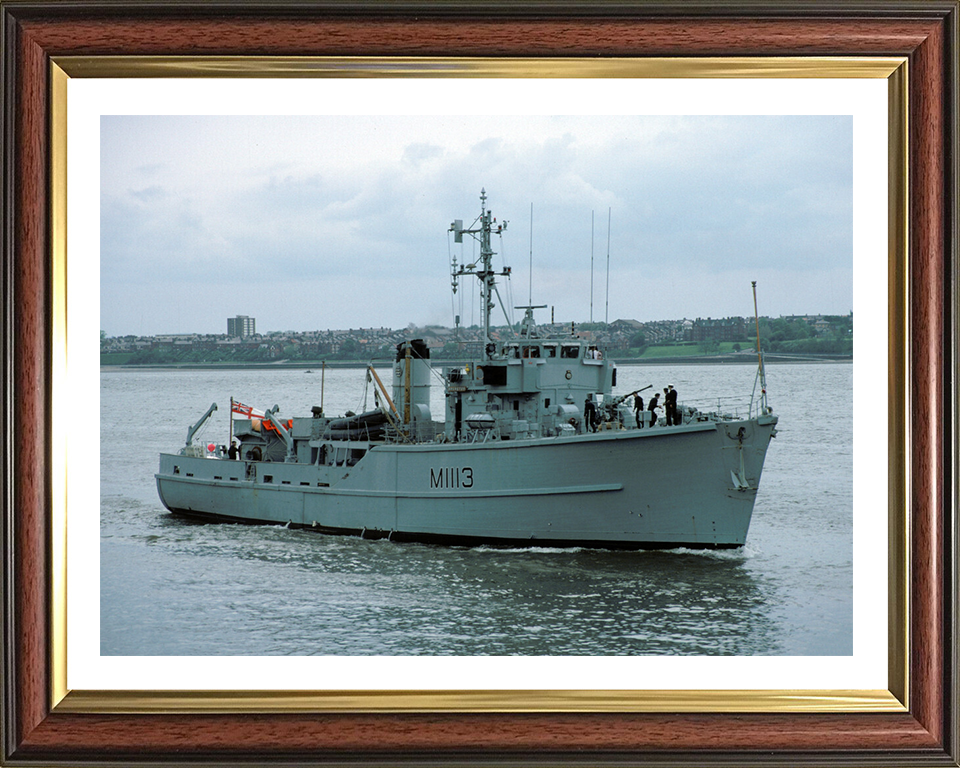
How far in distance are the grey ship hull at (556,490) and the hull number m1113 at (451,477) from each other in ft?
0.07

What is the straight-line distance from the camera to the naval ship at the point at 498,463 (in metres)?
13.7

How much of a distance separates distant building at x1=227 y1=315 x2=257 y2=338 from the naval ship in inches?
145

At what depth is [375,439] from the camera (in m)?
18.1

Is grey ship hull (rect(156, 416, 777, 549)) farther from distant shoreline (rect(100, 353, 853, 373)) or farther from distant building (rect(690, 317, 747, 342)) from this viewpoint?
distant building (rect(690, 317, 747, 342))

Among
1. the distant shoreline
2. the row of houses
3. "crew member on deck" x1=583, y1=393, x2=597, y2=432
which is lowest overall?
"crew member on deck" x1=583, y1=393, x2=597, y2=432

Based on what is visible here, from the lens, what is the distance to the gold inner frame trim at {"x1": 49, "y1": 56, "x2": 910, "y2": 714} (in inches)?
189

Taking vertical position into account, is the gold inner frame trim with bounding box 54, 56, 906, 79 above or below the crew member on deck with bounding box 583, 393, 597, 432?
above

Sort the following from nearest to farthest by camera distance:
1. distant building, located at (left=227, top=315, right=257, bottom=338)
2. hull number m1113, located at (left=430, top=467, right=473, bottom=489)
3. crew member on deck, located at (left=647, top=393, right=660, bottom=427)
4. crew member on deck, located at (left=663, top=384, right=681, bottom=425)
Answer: distant building, located at (left=227, top=315, right=257, bottom=338) → crew member on deck, located at (left=663, top=384, right=681, bottom=425) → crew member on deck, located at (left=647, top=393, right=660, bottom=427) → hull number m1113, located at (left=430, top=467, right=473, bottom=489)

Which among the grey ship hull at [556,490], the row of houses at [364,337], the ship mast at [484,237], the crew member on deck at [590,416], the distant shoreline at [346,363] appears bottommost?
the grey ship hull at [556,490]

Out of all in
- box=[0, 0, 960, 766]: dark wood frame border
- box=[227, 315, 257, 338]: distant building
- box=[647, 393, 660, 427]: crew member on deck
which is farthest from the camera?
box=[647, 393, 660, 427]: crew member on deck

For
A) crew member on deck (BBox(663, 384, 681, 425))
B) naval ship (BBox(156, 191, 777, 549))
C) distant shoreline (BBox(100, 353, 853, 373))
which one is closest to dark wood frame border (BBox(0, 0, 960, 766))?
distant shoreline (BBox(100, 353, 853, 373))

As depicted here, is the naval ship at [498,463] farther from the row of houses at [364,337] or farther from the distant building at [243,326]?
the distant building at [243,326]

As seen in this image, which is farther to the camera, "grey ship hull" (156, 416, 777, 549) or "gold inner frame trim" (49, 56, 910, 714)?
"grey ship hull" (156, 416, 777, 549)

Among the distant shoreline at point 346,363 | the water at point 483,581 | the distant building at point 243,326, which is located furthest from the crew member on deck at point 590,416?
the distant building at point 243,326
